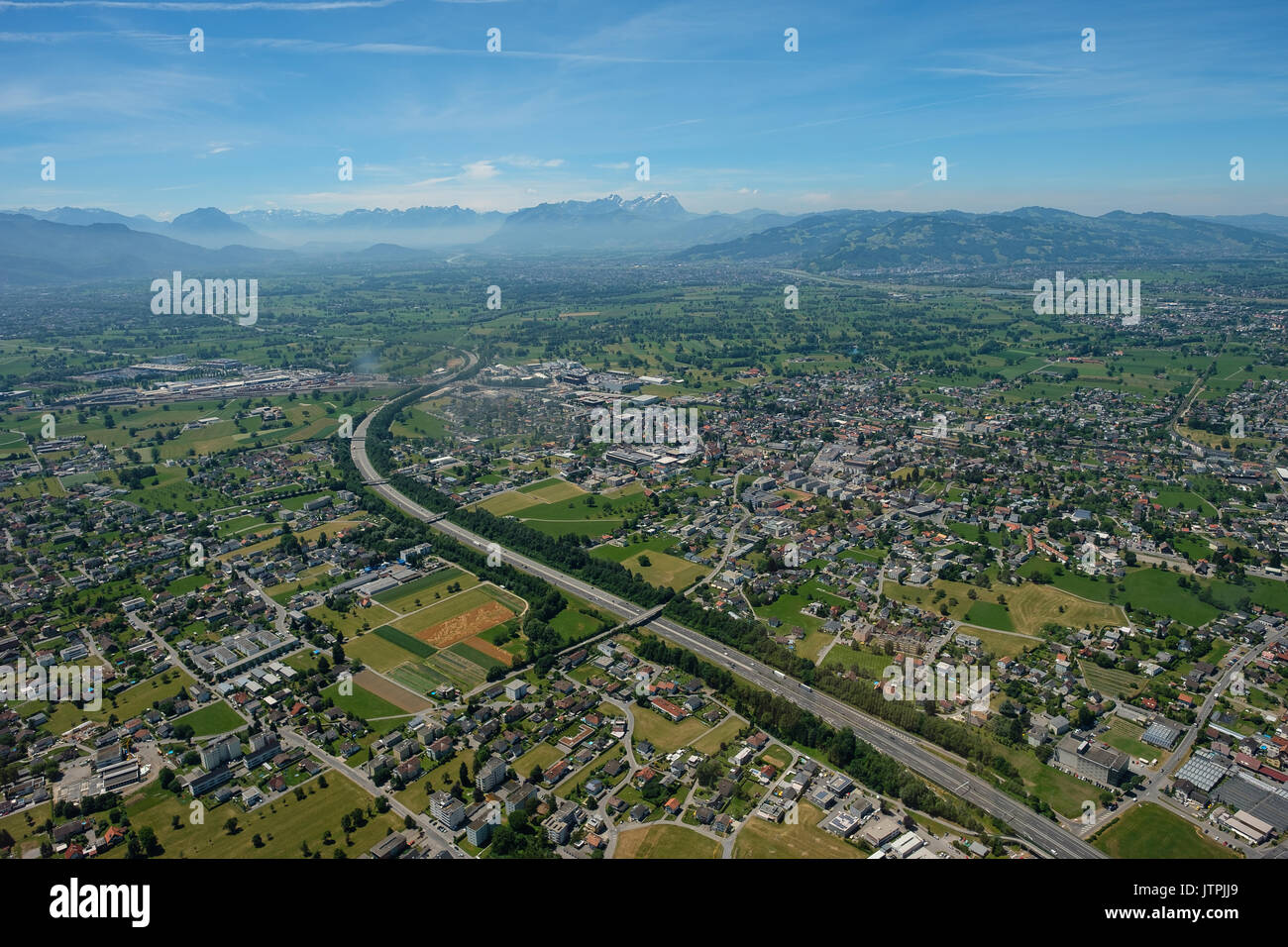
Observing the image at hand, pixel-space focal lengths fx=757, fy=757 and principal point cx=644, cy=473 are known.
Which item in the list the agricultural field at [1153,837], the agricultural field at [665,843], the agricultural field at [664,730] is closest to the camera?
the agricultural field at [1153,837]

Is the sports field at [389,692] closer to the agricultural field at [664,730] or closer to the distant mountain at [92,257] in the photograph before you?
the agricultural field at [664,730]

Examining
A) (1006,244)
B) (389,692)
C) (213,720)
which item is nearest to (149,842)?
(213,720)

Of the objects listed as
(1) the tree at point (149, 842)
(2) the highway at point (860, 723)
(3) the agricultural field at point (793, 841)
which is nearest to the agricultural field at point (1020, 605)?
(2) the highway at point (860, 723)

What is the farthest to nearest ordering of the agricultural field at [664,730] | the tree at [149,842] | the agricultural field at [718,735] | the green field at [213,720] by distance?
the green field at [213,720], the agricultural field at [664,730], the agricultural field at [718,735], the tree at [149,842]

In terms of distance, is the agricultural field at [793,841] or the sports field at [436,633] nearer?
the agricultural field at [793,841]

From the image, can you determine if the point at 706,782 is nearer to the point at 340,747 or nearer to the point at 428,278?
the point at 340,747

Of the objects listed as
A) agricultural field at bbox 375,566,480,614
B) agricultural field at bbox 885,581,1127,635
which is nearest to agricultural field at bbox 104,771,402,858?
agricultural field at bbox 375,566,480,614
